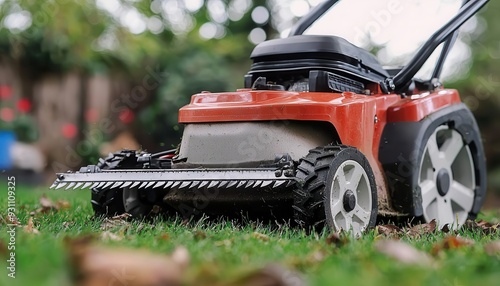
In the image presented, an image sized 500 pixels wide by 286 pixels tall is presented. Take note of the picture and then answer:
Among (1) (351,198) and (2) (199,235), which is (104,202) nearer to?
(2) (199,235)

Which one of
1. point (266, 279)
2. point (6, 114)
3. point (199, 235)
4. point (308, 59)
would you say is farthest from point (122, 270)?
point (6, 114)

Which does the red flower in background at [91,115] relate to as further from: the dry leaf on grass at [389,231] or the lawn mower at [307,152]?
the dry leaf on grass at [389,231]

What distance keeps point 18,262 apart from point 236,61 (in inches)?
496

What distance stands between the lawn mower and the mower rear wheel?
0.01m

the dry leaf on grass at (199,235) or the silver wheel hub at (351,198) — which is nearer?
the dry leaf on grass at (199,235)

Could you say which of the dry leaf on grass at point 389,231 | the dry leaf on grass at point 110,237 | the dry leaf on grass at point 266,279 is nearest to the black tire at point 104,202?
the dry leaf on grass at point 110,237

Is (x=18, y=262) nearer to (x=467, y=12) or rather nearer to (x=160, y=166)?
(x=160, y=166)

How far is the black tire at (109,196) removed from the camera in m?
3.77

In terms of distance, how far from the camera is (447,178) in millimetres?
4281

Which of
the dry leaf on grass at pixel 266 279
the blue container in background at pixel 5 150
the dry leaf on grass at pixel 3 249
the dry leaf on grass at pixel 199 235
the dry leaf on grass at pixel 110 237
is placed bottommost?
the blue container in background at pixel 5 150

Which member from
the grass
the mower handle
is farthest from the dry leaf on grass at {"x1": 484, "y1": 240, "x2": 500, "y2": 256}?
the mower handle

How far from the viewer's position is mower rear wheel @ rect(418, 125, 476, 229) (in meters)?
4.14

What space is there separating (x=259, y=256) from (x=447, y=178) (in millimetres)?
2365

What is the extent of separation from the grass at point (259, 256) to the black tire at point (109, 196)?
0.20 meters
